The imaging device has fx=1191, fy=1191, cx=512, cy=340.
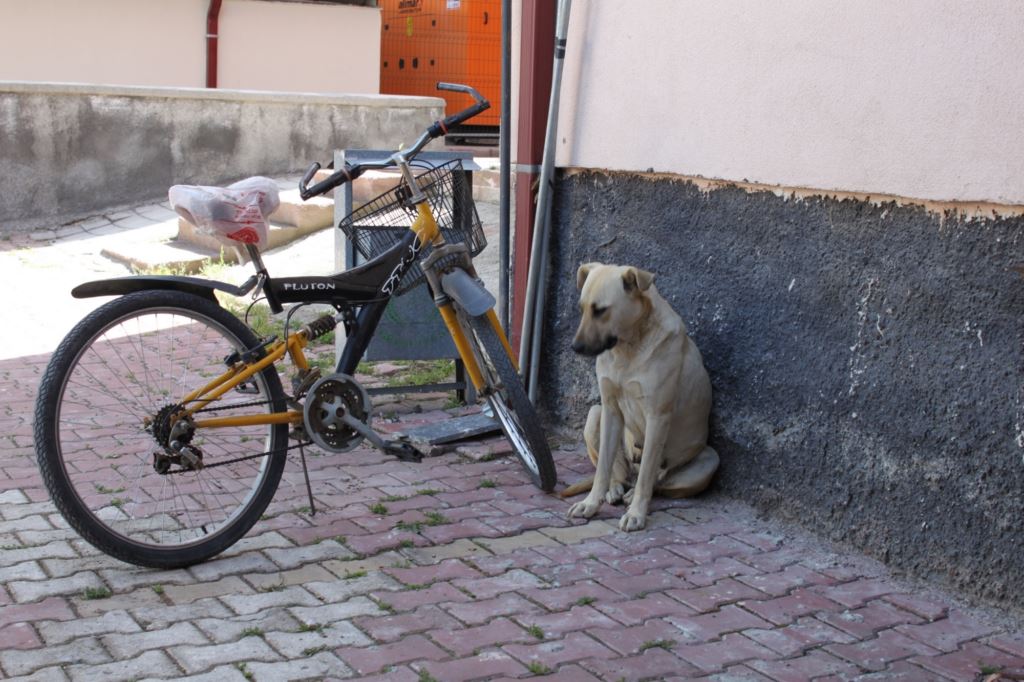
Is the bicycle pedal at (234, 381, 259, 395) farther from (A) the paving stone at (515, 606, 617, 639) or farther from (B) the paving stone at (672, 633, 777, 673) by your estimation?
(B) the paving stone at (672, 633, 777, 673)

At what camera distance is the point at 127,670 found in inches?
129

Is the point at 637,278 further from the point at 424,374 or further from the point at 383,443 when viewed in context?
the point at 424,374

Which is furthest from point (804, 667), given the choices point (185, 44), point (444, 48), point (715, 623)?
point (185, 44)

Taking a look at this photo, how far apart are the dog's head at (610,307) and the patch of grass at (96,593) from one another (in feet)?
6.07

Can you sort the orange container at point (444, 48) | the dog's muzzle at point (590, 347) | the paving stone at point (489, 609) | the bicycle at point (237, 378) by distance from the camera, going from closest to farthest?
the paving stone at point (489, 609) → the bicycle at point (237, 378) → the dog's muzzle at point (590, 347) → the orange container at point (444, 48)

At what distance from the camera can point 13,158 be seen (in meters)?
11.6

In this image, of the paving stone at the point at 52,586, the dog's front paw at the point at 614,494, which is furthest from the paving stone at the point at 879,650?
the paving stone at the point at 52,586

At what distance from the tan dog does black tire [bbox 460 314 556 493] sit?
6.3 inches

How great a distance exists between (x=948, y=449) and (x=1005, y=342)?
0.42 meters

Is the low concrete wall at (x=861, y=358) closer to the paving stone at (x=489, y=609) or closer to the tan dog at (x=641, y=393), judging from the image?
the tan dog at (x=641, y=393)

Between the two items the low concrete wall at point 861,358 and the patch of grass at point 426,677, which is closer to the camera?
the patch of grass at point 426,677

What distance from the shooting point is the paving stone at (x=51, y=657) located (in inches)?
129

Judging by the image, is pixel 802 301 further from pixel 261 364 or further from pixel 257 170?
pixel 257 170

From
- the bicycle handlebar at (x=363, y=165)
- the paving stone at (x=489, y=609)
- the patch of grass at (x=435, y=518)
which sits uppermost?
the bicycle handlebar at (x=363, y=165)
